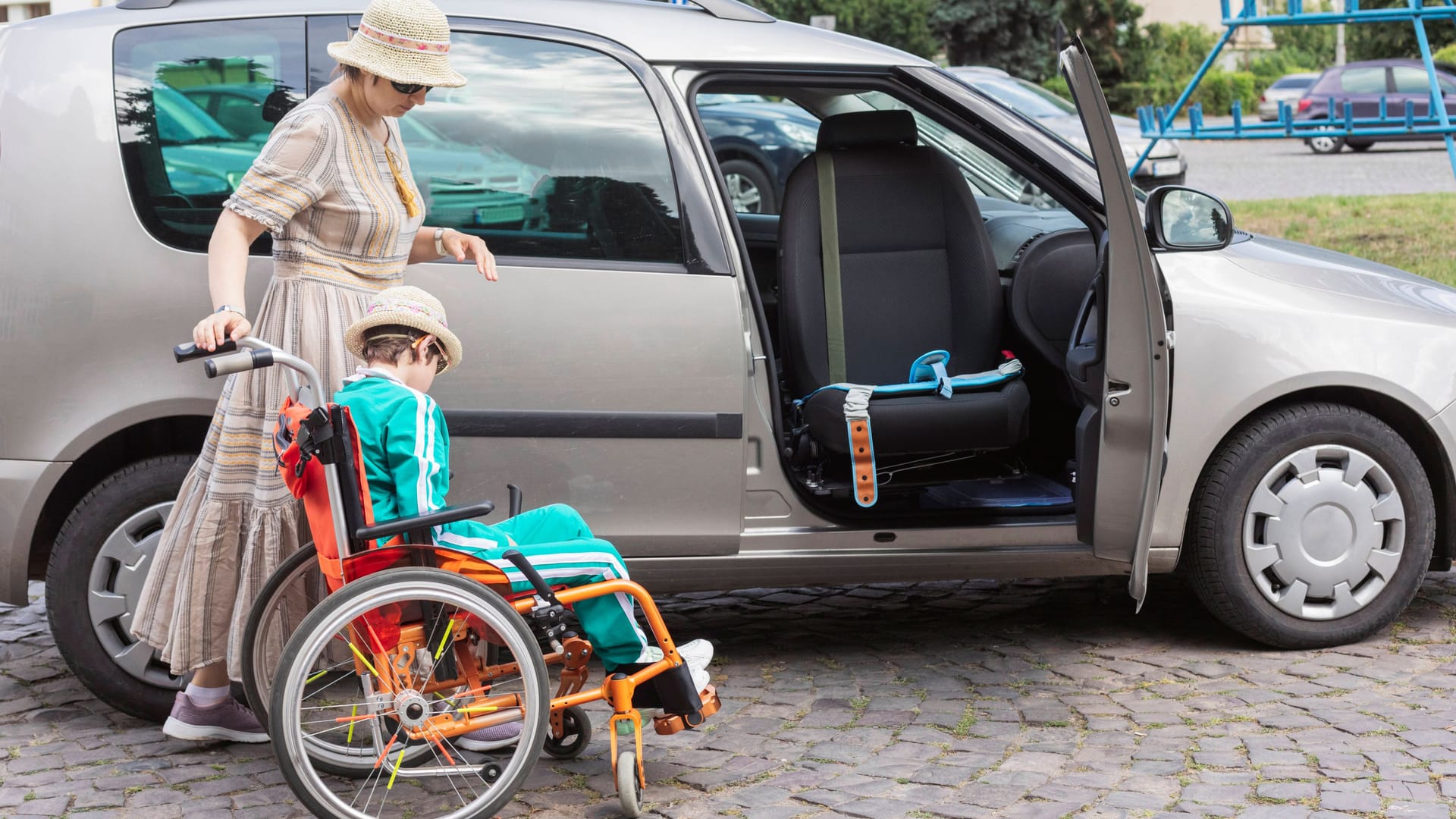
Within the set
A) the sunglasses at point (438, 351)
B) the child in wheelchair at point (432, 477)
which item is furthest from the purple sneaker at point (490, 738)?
the sunglasses at point (438, 351)

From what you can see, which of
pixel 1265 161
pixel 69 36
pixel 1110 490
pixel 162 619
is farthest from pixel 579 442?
pixel 1265 161

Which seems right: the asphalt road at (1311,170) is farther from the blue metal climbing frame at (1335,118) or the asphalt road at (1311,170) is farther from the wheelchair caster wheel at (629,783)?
the wheelchair caster wheel at (629,783)

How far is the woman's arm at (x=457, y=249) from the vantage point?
3.60 meters

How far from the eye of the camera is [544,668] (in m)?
3.11

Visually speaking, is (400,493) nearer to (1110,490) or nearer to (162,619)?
(162,619)

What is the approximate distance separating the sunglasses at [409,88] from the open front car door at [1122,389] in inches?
56.3

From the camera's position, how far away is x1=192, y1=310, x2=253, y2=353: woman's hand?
3.06m

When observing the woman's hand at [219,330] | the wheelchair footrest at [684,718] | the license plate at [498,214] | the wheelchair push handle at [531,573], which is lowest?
the wheelchair footrest at [684,718]

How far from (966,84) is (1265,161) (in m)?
19.9

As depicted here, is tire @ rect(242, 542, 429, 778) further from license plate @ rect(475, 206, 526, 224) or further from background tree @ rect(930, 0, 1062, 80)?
background tree @ rect(930, 0, 1062, 80)

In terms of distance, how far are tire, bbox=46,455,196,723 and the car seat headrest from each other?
6.39ft

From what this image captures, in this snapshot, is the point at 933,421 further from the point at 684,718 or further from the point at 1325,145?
the point at 1325,145

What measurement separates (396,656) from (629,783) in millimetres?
550

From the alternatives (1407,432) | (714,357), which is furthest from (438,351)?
(1407,432)
